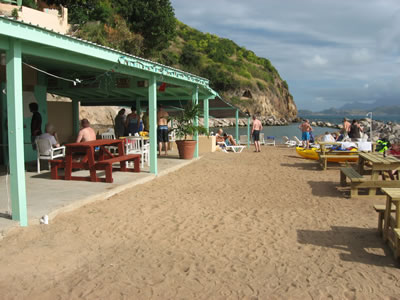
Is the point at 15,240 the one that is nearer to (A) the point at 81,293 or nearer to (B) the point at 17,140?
(B) the point at 17,140

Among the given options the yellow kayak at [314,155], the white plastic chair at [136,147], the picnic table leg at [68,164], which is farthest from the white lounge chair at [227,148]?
the picnic table leg at [68,164]

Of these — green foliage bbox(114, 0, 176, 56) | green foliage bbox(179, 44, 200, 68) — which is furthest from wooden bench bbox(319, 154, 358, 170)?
green foliage bbox(179, 44, 200, 68)

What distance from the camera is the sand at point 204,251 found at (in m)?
2.97

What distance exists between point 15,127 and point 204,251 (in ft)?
8.16

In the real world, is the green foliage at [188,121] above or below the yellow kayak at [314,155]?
above

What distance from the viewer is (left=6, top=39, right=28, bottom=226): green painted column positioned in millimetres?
4039

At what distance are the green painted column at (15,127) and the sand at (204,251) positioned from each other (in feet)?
1.12

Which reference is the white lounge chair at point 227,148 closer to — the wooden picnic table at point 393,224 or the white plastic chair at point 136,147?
the white plastic chair at point 136,147

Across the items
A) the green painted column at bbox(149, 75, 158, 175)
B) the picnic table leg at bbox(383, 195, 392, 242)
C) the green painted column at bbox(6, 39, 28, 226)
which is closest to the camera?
the picnic table leg at bbox(383, 195, 392, 242)

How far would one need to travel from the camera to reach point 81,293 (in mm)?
2877

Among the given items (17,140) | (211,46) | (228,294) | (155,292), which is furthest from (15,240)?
(211,46)

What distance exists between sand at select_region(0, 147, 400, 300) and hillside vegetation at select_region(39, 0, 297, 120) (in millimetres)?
22324

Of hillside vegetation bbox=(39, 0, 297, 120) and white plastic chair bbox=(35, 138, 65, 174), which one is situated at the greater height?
hillside vegetation bbox=(39, 0, 297, 120)

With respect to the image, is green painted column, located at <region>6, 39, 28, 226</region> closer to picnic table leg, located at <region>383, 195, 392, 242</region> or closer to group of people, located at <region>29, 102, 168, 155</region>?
group of people, located at <region>29, 102, 168, 155</region>
